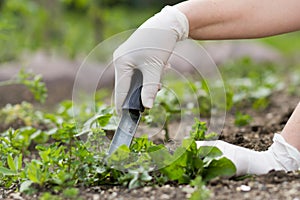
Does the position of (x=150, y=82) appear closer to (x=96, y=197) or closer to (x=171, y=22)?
(x=171, y=22)

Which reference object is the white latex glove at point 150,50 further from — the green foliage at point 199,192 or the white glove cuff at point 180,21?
the green foliage at point 199,192

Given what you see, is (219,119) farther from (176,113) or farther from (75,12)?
(75,12)

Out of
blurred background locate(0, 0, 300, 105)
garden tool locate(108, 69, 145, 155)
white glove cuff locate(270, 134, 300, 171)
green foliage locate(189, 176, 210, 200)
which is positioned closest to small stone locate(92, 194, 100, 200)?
garden tool locate(108, 69, 145, 155)

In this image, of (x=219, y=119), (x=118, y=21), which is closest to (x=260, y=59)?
(x=118, y=21)

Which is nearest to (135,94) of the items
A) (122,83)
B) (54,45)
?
(122,83)

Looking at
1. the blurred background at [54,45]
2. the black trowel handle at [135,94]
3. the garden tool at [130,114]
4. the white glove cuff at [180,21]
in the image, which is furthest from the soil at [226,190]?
the blurred background at [54,45]

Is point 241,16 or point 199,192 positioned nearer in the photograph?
point 199,192

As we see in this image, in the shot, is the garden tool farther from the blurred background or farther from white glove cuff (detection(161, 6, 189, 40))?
the blurred background

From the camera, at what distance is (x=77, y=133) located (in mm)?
2062

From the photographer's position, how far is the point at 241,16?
6.74 ft

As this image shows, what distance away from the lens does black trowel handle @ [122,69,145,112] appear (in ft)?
6.44

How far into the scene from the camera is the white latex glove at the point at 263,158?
1.87 metres

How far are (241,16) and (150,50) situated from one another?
1.16ft

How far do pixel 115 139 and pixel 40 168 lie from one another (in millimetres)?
260
